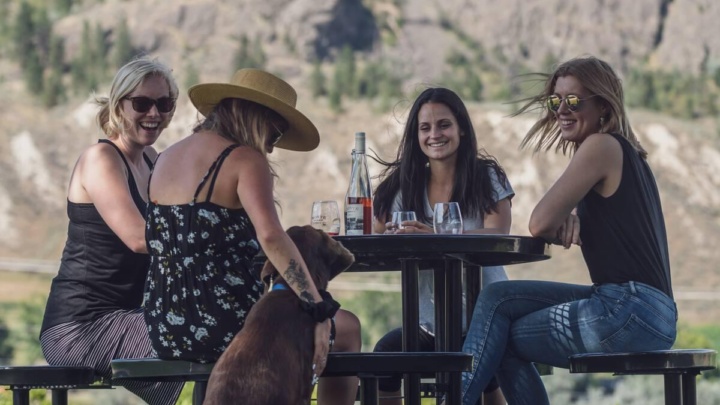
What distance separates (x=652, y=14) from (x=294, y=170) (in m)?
28.8

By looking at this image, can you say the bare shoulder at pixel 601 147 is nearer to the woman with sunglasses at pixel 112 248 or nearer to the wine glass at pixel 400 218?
the wine glass at pixel 400 218

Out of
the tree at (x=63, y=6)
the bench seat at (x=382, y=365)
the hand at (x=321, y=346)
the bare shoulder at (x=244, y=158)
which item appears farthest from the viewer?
the tree at (x=63, y=6)

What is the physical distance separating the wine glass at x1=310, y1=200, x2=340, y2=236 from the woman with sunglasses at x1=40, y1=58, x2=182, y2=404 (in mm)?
587

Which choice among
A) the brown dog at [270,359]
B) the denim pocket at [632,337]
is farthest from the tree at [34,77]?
the brown dog at [270,359]

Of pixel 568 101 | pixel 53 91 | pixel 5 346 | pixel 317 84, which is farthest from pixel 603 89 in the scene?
pixel 317 84

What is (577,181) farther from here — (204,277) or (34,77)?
(34,77)

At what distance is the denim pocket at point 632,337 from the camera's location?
4219 millimetres

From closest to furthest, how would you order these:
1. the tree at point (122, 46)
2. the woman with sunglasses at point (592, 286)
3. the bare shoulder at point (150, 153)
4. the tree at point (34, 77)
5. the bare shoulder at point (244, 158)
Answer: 1. the bare shoulder at point (244, 158)
2. the woman with sunglasses at point (592, 286)
3. the bare shoulder at point (150, 153)
4. the tree at point (34, 77)
5. the tree at point (122, 46)

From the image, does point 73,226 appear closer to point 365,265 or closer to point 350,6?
point 365,265

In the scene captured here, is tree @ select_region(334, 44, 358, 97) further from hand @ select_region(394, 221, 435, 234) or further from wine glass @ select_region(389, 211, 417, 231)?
hand @ select_region(394, 221, 435, 234)

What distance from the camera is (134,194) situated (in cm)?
480

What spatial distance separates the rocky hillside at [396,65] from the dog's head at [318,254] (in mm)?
44932

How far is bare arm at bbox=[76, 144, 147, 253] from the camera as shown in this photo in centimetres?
456

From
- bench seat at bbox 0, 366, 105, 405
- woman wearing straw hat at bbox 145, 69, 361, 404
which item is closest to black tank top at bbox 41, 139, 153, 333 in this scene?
bench seat at bbox 0, 366, 105, 405
